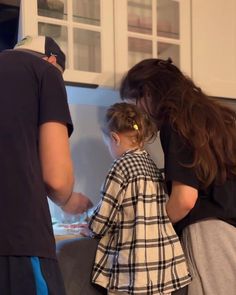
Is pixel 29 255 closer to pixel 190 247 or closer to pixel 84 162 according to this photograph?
pixel 190 247

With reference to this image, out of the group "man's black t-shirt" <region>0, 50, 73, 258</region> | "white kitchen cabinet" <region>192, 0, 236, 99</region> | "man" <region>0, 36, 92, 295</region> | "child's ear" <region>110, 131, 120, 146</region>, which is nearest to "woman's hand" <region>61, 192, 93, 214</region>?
"man" <region>0, 36, 92, 295</region>

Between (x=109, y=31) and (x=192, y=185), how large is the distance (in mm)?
714

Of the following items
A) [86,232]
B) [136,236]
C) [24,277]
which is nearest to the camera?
[24,277]

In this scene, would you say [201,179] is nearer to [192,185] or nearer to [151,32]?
[192,185]

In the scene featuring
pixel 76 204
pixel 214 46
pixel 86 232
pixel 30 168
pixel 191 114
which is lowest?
pixel 86 232

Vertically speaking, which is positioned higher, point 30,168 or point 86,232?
point 30,168

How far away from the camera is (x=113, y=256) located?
56.2 inches

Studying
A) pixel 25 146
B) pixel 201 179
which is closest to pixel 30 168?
pixel 25 146

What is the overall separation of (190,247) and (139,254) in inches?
7.8

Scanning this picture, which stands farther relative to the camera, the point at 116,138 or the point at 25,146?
the point at 116,138

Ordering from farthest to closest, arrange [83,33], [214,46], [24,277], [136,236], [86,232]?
[214,46] < [83,33] < [86,232] < [136,236] < [24,277]

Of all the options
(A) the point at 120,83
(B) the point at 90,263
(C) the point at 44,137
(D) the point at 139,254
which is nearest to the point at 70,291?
(B) the point at 90,263

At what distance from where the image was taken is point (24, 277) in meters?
0.97

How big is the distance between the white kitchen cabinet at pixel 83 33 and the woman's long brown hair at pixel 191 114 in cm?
18
